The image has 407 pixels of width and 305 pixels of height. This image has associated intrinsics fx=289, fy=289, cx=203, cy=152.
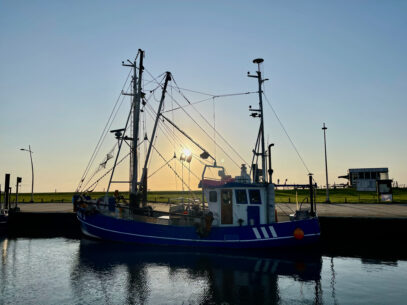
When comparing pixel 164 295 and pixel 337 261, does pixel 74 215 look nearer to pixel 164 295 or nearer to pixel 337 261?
pixel 164 295

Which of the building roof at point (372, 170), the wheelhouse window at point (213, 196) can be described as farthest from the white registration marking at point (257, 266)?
the building roof at point (372, 170)

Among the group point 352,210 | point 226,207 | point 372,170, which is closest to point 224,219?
point 226,207

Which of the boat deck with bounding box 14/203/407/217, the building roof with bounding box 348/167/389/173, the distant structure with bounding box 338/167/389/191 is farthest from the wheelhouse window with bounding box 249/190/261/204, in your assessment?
the building roof with bounding box 348/167/389/173

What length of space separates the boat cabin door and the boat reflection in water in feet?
6.47

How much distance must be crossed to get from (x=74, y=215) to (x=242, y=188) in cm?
1878

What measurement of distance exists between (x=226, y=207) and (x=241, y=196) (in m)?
1.19

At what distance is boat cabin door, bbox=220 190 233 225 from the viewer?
59.5 ft

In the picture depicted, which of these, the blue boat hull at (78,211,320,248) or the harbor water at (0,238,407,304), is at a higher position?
the blue boat hull at (78,211,320,248)

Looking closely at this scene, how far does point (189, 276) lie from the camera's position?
13.3 metres

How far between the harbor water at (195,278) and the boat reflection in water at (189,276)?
4cm

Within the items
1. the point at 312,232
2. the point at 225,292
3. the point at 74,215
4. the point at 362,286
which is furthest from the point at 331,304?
the point at 74,215

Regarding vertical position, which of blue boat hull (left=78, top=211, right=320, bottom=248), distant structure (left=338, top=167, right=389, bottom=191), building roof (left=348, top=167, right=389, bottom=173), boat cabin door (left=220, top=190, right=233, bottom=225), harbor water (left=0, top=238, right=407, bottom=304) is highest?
building roof (left=348, top=167, right=389, bottom=173)

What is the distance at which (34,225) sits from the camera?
28969 mm

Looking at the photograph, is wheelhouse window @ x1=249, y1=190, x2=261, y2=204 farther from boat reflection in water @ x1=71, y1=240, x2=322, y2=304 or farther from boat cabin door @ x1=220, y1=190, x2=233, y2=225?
boat reflection in water @ x1=71, y1=240, x2=322, y2=304
